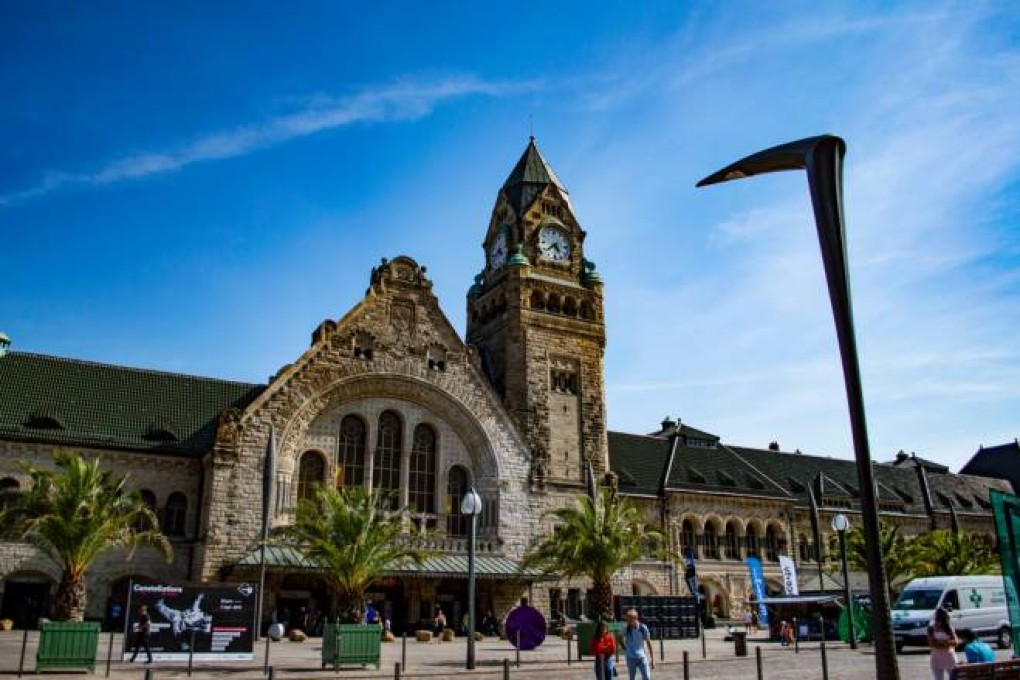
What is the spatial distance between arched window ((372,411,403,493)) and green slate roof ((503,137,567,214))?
16.3 metres

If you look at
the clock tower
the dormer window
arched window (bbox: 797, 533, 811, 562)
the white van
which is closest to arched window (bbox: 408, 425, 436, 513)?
the dormer window

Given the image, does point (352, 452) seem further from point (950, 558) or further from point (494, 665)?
point (950, 558)

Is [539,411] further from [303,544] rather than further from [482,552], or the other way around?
[303,544]

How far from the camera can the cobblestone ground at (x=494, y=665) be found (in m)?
20.7

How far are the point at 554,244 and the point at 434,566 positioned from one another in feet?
71.4

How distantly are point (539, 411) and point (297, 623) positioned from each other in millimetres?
Result: 16840

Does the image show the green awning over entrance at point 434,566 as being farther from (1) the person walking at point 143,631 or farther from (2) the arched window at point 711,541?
(2) the arched window at point 711,541

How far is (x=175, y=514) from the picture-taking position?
3788 centimetres

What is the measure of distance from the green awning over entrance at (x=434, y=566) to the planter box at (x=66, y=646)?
45.7ft

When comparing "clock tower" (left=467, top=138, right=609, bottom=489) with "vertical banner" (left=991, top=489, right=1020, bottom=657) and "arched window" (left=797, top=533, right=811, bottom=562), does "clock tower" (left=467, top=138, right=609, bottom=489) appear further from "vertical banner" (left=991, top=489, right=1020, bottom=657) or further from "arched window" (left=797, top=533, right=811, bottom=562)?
"vertical banner" (left=991, top=489, right=1020, bottom=657)

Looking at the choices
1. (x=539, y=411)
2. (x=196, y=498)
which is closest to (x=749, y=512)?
(x=539, y=411)

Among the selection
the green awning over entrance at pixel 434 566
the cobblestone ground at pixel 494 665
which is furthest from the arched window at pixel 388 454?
the cobblestone ground at pixel 494 665

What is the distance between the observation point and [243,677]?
19.7m

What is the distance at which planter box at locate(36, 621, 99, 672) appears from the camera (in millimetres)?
18828
